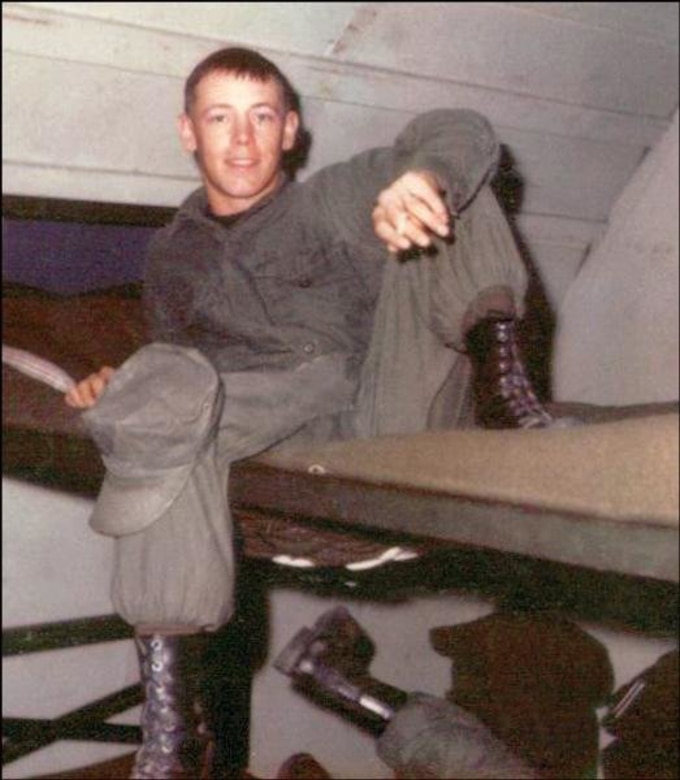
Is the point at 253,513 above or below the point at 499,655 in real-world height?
above

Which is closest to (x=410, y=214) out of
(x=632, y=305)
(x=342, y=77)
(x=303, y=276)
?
(x=303, y=276)

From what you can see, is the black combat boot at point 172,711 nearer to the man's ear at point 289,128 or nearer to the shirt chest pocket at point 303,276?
the shirt chest pocket at point 303,276

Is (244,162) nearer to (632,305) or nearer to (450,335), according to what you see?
(450,335)

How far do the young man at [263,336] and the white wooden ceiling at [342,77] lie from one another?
0.15 m

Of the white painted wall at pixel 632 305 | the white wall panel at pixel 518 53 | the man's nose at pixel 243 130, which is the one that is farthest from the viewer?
the white painted wall at pixel 632 305

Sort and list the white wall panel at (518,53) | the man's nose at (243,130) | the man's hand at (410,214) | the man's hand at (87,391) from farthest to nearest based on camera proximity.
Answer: the white wall panel at (518,53) < the man's nose at (243,130) < the man's hand at (87,391) < the man's hand at (410,214)

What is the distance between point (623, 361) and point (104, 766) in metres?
1.75

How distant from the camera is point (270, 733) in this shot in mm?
3117

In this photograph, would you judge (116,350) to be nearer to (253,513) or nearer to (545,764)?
(253,513)

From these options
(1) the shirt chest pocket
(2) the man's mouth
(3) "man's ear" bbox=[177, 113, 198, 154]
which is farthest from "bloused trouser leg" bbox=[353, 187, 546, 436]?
(3) "man's ear" bbox=[177, 113, 198, 154]

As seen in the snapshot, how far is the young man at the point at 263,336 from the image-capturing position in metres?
1.14

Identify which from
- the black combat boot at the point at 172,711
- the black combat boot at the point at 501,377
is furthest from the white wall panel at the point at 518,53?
the black combat boot at the point at 172,711

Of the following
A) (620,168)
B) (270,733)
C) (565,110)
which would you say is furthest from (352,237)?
(270,733)

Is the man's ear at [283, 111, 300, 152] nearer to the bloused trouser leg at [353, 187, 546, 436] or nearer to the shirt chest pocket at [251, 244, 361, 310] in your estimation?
the shirt chest pocket at [251, 244, 361, 310]
